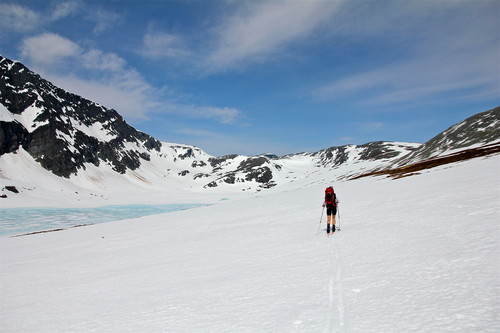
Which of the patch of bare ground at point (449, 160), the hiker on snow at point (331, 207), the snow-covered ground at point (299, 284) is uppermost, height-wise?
the patch of bare ground at point (449, 160)

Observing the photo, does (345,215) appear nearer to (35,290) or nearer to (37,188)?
(35,290)

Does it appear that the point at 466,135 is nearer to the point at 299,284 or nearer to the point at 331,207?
the point at 331,207

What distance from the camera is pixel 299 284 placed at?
774 centimetres

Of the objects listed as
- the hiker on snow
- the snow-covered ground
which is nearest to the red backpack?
the hiker on snow

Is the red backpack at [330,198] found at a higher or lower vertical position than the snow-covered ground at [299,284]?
higher

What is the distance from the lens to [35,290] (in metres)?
11.4

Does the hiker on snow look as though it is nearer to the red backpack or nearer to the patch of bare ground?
the red backpack

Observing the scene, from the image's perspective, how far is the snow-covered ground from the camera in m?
5.52

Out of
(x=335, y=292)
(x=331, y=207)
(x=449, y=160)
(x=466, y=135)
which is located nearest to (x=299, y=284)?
(x=335, y=292)

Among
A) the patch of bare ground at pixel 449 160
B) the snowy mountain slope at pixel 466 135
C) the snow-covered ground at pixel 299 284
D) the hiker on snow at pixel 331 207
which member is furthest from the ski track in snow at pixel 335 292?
the snowy mountain slope at pixel 466 135

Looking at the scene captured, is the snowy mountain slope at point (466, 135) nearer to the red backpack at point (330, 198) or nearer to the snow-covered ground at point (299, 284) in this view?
the red backpack at point (330, 198)

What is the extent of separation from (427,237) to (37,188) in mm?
182517

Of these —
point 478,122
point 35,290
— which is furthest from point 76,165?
point 478,122

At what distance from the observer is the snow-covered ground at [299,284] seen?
552 centimetres
